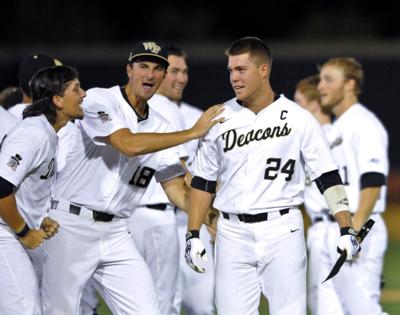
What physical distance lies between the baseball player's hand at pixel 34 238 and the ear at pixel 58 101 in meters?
0.82

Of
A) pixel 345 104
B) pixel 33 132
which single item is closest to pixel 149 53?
pixel 33 132

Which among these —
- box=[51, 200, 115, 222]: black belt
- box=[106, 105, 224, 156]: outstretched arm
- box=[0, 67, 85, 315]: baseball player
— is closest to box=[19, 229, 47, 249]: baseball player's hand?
box=[0, 67, 85, 315]: baseball player

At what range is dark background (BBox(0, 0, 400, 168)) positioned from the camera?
61.6 ft

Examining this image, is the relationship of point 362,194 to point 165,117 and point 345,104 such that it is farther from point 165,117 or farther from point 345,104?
point 165,117

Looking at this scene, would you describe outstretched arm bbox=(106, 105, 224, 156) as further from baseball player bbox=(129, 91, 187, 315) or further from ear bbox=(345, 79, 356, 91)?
ear bbox=(345, 79, 356, 91)

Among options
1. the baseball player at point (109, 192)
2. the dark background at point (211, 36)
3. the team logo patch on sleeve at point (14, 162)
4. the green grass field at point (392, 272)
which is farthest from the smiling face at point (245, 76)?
the dark background at point (211, 36)

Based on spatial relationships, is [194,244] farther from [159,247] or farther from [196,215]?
[159,247]

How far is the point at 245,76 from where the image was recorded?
609 cm

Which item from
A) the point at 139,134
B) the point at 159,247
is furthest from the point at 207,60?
the point at 139,134

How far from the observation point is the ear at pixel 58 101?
240 inches

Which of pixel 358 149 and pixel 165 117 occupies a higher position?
pixel 165 117

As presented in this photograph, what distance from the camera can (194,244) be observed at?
236 inches

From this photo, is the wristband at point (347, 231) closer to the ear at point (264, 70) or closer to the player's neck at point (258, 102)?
the player's neck at point (258, 102)

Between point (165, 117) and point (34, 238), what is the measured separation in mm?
2046
